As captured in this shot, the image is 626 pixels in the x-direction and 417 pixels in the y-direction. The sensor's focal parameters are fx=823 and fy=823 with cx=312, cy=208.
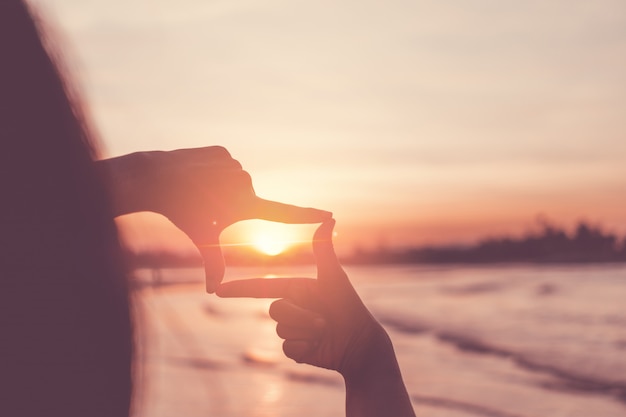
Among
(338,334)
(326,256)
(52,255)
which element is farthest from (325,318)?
(52,255)

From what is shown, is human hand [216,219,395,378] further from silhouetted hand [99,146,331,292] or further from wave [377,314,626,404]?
wave [377,314,626,404]

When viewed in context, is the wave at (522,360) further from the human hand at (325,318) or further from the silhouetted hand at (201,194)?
the silhouetted hand at (201,194)

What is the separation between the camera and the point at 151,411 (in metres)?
7.88

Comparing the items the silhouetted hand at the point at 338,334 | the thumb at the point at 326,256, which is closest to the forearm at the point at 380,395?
the silhouetted hand at the point at 338,334

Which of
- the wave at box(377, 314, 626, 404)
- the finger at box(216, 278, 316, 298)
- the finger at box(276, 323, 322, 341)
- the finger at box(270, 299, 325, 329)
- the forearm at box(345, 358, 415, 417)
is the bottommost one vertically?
the wave at box(377, 314, 626, 404)

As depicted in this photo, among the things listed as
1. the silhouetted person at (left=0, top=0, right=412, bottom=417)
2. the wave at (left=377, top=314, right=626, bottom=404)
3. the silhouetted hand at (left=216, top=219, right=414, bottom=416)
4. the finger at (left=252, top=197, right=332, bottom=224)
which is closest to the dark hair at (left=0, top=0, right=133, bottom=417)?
the silhouetted person at (left=0, top=0, right=412, bottom=417)

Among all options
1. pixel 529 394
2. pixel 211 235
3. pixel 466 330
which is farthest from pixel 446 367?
pixel 211 235

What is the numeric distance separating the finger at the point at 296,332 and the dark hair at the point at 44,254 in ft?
2.19

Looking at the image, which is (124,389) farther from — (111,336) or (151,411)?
(151,411)

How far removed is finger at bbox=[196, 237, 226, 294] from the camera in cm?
137

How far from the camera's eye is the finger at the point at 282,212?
1386 millimetres

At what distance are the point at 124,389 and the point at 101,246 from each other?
0.20 metres

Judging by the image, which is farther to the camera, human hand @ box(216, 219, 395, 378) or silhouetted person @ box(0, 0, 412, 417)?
human hand @ box(216, 219, 395, 378)

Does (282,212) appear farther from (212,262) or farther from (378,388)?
(378,388)
